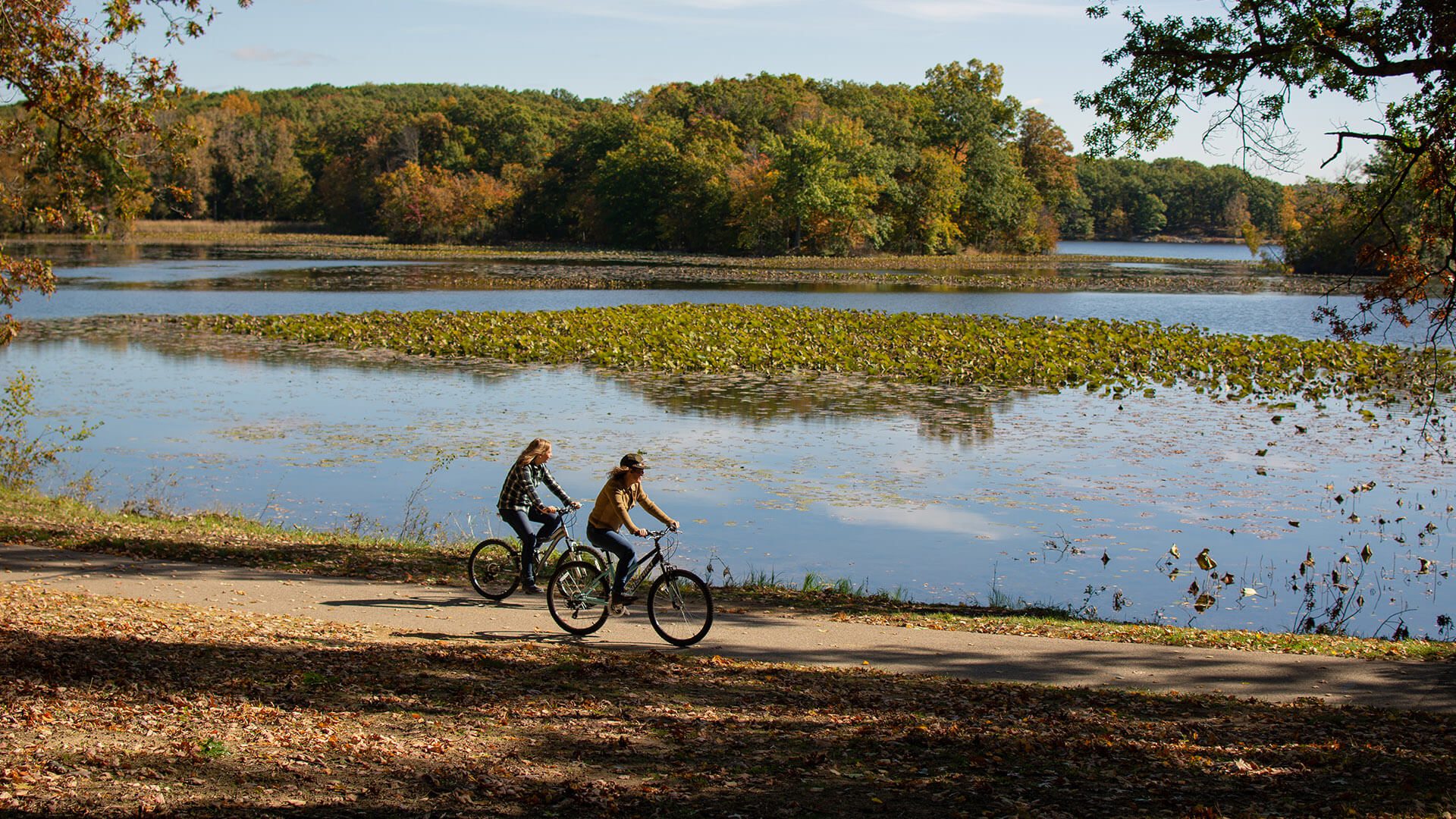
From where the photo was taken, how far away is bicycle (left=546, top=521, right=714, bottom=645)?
9352 millimetres

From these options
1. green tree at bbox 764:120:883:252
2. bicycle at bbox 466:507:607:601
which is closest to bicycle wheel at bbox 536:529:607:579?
bicycle at bbox 466:507:607:601

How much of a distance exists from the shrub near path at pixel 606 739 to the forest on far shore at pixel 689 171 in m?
71.5

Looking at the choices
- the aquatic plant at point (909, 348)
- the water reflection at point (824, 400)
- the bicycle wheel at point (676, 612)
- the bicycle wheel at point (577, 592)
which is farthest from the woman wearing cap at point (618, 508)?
the aquatic plant at point (909, 348)

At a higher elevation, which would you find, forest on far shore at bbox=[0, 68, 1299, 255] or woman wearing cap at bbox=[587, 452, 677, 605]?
forest on far shore at bbox=[0, 68, 1299, 255]

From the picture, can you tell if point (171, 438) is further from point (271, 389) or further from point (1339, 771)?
point (1339, 771)

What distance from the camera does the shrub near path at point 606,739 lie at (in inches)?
230

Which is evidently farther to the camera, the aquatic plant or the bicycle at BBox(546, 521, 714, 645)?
the aquatic plant

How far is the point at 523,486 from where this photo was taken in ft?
33.9

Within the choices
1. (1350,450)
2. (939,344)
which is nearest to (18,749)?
(1350,450)

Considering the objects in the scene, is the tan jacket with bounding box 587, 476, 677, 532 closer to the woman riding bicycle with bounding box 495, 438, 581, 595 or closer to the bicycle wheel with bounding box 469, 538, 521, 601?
the woman riding bicycle with bounding box 495, 438, 581, 595

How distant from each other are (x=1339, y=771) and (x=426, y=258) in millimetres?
81903

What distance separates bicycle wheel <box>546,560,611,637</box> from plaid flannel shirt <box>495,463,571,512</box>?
89 centimetres

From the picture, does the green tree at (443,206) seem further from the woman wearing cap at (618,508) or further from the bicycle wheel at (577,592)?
the woman wearing cap at (618,508)

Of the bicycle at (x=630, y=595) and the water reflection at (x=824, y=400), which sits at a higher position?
the water reflection at (x=824, y=400)
